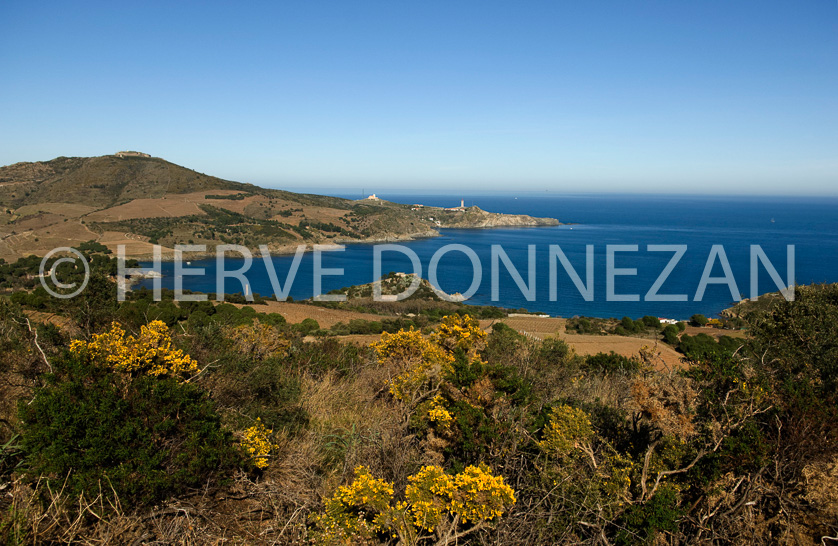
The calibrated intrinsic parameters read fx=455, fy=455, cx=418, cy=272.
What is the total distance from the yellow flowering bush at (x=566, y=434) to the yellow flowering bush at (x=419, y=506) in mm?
685

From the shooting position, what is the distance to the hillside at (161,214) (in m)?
73.9

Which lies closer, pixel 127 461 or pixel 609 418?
pixel 127 461

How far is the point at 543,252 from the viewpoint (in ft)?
283

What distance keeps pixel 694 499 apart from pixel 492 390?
1.50 meters

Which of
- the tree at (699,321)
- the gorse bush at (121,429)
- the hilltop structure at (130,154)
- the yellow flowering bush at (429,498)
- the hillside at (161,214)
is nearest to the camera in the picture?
the yellow flowering bush at (429,498)

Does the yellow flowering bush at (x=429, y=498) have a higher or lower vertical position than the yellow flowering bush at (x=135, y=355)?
lower

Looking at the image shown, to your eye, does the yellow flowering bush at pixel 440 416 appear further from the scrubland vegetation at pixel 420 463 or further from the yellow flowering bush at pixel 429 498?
the yellow flowering bush at pixel 429 498

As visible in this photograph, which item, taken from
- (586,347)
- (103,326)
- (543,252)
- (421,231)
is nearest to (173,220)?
(421,231)

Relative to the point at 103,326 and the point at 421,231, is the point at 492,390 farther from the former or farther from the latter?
the point at 421,231

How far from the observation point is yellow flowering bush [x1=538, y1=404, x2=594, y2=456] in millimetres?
3021


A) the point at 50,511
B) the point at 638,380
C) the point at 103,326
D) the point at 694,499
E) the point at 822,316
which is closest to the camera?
the point at 50,511

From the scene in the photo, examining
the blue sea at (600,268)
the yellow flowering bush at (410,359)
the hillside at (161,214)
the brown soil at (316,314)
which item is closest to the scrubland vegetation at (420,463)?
the yellow flowering bush at (410,359)

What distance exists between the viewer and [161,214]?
9019 cm

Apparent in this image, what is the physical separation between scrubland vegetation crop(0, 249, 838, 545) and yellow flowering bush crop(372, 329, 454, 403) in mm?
517
